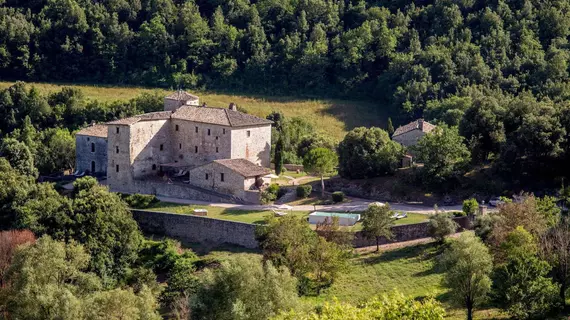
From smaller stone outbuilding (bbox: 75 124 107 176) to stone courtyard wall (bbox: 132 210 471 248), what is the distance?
10.2m

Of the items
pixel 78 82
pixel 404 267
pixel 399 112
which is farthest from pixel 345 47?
pixel 404 267

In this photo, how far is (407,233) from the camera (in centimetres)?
5691

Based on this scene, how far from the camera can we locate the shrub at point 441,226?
178 feet

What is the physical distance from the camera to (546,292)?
150 feet

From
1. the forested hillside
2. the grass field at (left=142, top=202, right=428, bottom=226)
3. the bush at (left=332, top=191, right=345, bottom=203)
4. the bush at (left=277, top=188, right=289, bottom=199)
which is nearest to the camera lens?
the grass field at (left=142, top=202, right=428, bottom=226)

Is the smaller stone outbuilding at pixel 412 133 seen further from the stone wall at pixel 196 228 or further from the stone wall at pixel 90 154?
the stone wall at pixel 90 154

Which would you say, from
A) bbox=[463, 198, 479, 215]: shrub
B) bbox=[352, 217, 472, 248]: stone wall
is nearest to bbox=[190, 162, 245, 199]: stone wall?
bbox=[352, 217, 472, 248]: stone wall

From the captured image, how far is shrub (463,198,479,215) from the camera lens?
56469 mm

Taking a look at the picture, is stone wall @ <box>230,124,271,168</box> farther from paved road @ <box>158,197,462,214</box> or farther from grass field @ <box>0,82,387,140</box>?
grass field @ <box>0,82,387,140</box>

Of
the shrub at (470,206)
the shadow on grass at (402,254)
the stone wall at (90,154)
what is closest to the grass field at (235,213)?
the shadow on grass at (402,254)

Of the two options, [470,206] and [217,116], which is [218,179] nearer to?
[217,116]

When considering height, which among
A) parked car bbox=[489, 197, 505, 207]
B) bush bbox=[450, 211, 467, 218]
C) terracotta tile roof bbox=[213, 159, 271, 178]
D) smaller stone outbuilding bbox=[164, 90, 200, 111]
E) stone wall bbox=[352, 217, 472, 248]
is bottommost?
stone wall bbox=[352, 217, 472, 248]

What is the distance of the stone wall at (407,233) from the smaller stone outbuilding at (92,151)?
23.7m

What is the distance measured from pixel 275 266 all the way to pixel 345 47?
163ft
